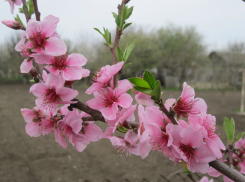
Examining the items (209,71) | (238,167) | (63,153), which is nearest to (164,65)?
(209,71)

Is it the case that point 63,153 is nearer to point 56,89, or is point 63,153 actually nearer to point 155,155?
point 155,155

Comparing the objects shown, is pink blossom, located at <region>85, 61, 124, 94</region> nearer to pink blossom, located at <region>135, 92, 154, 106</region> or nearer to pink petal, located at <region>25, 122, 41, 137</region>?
pink blossom, located at <region>135, 92, 154, 106</region>

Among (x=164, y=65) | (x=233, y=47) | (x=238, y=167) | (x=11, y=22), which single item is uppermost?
(x=11, y=22)

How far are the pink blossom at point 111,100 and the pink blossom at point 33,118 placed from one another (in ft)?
0.88

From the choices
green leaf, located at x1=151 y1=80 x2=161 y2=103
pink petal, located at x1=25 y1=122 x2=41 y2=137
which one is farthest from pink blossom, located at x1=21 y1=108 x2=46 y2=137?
green leaf, located at x1=151 y1=80 x2=161 y2=103

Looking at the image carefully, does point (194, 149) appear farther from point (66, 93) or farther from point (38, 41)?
point (38, 41)

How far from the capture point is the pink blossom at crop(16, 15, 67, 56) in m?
0.63

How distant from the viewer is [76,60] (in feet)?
2.24

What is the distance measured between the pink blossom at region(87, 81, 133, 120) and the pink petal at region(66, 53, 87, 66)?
4.5 inches

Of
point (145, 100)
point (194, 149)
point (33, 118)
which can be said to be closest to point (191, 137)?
point (194, 149)

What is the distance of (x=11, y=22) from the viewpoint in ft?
2.74

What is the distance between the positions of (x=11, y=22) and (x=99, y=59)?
20.7 m

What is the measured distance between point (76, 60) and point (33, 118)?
319mm

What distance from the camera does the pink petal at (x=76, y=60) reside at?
67cm
